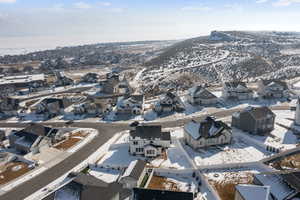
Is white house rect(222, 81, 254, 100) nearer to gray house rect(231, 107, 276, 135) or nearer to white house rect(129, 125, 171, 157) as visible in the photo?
gray house rect(231, 107, 276, 135)

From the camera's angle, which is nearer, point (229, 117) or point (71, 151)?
point (71, 151)

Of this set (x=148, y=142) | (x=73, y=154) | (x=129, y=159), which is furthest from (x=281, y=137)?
(x=73, y=154)

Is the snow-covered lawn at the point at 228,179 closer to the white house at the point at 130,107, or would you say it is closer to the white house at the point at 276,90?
the white house at the point at 130,107

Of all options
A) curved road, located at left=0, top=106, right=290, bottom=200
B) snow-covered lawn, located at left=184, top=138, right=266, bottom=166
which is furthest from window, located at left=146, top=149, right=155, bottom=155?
curved road, located at left=0, top=106, right=290, bottom=200

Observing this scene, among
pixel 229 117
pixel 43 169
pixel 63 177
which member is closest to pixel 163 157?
pixel 63 177

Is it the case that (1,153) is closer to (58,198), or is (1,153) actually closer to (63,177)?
(63,177)

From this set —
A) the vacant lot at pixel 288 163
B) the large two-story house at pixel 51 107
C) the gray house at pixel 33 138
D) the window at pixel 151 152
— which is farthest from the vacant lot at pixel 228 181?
the large two-story house at pixel 51 107
